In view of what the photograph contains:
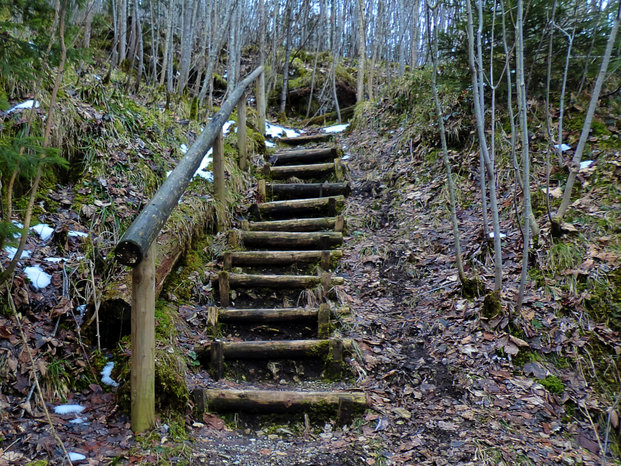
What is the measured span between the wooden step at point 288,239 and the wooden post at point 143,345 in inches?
89.3

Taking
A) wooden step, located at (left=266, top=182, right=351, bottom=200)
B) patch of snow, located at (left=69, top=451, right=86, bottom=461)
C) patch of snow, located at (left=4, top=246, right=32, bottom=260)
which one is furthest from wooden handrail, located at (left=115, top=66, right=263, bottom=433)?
wooden step, located at (left=266, top=182, right=351, bottom=200)

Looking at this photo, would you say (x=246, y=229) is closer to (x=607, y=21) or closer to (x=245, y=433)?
(x=245, y=433)

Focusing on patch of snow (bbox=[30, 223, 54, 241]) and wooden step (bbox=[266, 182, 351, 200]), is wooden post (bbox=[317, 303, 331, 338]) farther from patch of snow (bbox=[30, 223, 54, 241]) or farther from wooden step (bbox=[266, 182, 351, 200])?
wooden step (bbox=[266, 182, 351, 200])

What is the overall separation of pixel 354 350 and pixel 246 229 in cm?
199

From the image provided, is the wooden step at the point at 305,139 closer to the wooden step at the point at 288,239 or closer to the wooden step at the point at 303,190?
the wooden step at the point at 303,190

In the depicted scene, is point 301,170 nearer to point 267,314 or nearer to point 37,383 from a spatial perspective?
point 267,314

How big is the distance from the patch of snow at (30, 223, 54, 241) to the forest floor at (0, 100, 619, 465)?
70 cm

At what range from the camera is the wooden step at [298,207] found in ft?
16.4

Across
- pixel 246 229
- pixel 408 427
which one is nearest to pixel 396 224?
pixel 246 229

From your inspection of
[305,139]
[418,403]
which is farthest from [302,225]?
[305,139]

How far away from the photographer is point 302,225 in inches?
186

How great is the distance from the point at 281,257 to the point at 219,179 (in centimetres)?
112

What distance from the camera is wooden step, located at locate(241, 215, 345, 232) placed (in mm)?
4684

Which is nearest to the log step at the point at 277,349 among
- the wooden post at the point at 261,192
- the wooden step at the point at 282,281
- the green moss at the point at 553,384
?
the wooden step at the point at 282,281
